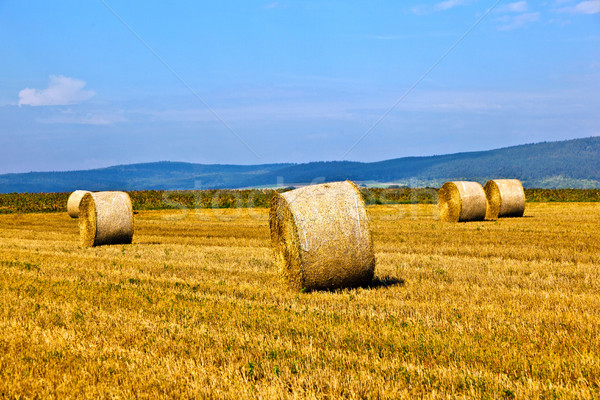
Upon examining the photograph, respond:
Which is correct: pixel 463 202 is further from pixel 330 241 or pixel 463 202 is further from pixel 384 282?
pixel 330 241

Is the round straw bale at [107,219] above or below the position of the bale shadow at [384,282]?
above

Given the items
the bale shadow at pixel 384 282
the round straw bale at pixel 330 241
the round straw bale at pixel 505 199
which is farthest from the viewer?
the round straw bale at pixel 505 199

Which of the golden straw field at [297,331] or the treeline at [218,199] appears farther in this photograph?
the treeline at [218,199]

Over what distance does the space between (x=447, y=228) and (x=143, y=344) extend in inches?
681

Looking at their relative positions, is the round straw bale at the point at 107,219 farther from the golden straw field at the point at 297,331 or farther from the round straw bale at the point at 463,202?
the round straw bale at the point at 463,202

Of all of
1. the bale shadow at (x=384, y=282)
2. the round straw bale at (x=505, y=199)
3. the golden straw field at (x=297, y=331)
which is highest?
the round straw bale at (x=505, y=199)

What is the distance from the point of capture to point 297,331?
670cm

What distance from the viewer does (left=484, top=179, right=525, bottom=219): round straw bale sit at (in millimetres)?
26325

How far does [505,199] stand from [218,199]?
26.9 meters

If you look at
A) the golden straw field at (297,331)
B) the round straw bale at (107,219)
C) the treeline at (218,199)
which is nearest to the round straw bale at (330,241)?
the golden straw field at (297,331)

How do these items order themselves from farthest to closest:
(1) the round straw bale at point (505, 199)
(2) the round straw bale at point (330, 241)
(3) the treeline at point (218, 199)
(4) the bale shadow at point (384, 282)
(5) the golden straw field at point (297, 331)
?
(3) the treeline at point (218, 199) → (1) the round straw bale at point (505, 199) → (4) the bale shadow at point (384, 282) → (2) the round straw bale at point (330, 241) → (5) the golden straw field at point (297, 331)

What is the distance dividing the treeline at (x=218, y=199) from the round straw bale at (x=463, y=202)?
57.2 ft

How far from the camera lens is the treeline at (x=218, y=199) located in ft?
146

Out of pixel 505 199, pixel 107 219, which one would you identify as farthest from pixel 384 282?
pixel 505 199
